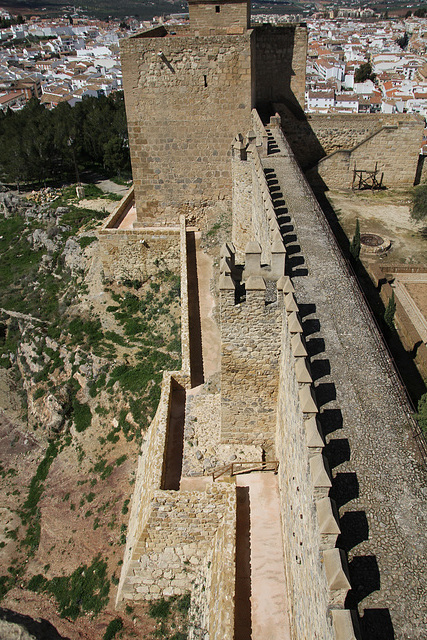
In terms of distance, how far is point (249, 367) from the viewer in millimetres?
8164

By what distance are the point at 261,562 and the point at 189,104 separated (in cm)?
1207

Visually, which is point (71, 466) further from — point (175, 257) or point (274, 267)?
point (274, 267)

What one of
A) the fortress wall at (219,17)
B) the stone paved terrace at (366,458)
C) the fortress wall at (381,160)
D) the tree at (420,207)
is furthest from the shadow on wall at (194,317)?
the tree at (420,207)

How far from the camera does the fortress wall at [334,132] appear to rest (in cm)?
1970

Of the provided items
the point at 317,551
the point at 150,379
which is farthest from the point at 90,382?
the point at 317,551

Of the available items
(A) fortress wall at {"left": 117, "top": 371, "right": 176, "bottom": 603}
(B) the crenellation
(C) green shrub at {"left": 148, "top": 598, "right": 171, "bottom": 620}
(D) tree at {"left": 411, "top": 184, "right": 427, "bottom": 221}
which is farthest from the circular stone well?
(C) green shrub at {"left": 148, "top": 598, "right": 171, "bottom": 620}

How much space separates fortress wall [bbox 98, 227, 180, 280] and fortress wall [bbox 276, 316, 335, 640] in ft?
28.4

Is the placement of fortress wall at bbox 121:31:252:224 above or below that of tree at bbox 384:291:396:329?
above

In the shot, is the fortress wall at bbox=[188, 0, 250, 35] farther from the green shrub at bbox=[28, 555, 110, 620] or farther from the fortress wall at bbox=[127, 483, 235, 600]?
the green shrub at bbox=[28, 555, 110, 620]

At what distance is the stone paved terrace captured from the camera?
4562 millimetres

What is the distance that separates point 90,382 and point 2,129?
24.3m

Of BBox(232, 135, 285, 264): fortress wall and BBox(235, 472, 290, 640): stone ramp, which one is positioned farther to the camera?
BBox(232, 135, 285, 264): fortress wall

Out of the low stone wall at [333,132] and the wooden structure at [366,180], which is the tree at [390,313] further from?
the low stone wall at [333,132]

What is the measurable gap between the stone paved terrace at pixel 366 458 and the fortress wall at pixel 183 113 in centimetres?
713
